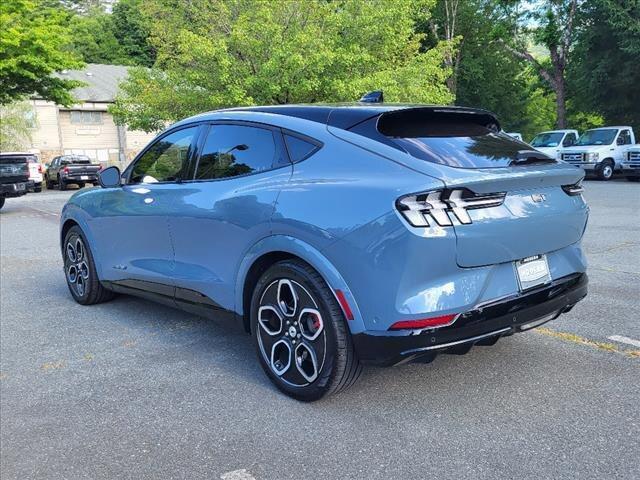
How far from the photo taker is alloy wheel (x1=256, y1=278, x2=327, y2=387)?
338cm

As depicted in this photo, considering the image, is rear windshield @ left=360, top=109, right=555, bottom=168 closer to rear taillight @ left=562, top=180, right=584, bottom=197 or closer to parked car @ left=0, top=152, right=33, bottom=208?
rear taillight @ left=562, top=180, right=584, bottom=197

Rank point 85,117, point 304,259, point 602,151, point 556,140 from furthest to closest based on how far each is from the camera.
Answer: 1. point 85,117
2. point 556,140
3. point 602,151
4. point 304,259

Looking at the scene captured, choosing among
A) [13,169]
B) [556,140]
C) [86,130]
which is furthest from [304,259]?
[86,130]

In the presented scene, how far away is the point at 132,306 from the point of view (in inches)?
230

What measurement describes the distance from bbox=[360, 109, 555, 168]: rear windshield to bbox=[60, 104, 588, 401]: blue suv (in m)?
0.01

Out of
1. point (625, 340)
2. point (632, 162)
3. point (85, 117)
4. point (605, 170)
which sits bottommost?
point (605, 170)

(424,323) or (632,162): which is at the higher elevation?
(424,323)

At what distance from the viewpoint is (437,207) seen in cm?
296

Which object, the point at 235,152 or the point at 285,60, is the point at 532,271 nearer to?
the point at 235,152

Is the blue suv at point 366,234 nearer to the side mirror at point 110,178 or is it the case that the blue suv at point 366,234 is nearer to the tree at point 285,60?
the side mirror at point 110,178

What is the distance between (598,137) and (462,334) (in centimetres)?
2353

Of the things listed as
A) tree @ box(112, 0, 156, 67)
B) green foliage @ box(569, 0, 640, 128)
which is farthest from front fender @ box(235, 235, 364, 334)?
tree @ box(112, 0, 156, 67)

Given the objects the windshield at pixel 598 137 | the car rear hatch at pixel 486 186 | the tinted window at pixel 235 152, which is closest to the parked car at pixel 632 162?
the windshield at pixel 598 137

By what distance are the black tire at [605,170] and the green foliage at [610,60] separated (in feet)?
21.4
